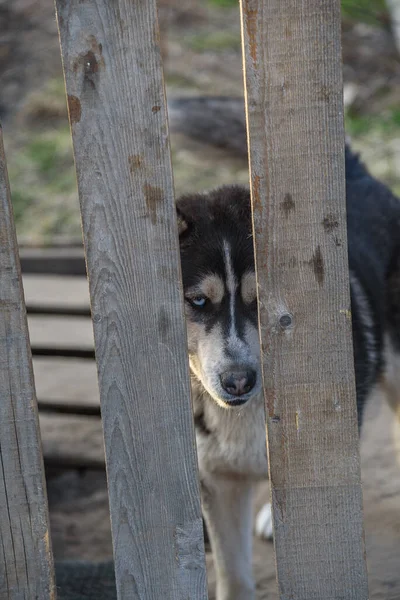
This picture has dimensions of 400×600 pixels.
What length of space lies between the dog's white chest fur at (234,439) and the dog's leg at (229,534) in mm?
142

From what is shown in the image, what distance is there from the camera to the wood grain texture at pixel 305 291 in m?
1.69

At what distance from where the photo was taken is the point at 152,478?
76.3 inches

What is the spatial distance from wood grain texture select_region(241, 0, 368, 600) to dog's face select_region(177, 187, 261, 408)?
596 mm

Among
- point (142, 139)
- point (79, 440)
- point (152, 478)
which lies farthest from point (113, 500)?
point (79, 440)

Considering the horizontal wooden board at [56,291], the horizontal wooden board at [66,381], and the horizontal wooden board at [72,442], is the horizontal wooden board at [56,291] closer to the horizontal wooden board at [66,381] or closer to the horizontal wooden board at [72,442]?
the horizontal wooden board at [66,381]

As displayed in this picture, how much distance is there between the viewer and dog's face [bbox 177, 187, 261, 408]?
250 cm

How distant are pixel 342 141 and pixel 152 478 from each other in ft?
3.26

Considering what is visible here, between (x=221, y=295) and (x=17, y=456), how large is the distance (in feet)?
3.37

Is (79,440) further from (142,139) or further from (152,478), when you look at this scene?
(142,139)

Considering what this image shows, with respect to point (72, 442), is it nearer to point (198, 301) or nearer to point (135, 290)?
point (198, 301)

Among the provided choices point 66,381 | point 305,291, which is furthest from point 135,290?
point 66,381

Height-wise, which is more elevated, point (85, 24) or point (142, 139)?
point (85, 24)

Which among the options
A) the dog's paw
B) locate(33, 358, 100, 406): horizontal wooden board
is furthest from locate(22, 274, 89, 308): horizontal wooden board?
the dog's paw

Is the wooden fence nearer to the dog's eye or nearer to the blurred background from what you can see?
the dog's eye
